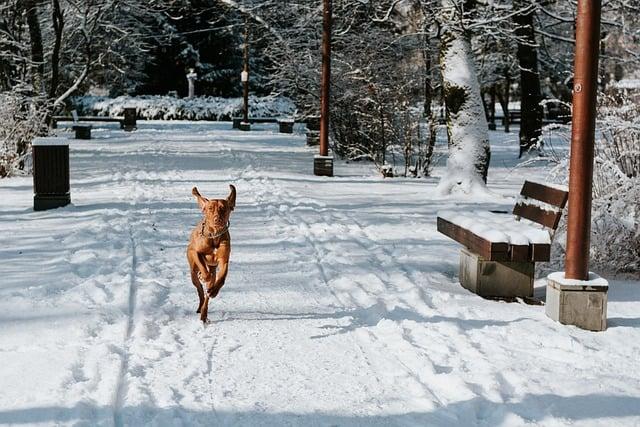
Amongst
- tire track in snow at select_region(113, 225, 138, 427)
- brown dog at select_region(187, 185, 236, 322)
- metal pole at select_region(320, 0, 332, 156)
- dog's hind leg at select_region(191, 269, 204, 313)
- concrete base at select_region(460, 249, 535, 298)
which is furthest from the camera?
metal pole at select_region(320, 0, 332, 156)

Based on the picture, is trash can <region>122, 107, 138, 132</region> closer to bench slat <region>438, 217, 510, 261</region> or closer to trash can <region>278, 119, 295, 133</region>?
trash can <region>278, 119, 295, 133</region>

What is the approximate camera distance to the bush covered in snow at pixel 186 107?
5047 cm

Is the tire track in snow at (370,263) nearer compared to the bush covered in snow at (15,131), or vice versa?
the tire track in snow at (370,263)

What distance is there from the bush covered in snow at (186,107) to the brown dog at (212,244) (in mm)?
43890

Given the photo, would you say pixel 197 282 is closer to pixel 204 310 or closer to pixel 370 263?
pixel 204 310

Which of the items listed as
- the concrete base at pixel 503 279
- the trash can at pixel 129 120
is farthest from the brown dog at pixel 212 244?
the trash can at pixel 129 120

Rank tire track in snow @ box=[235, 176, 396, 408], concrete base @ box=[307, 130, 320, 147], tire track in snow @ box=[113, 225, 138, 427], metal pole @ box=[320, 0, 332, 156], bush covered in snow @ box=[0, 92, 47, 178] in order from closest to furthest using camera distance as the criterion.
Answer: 1. tire track in snow @ box=[113, 225, 138, 427]
2. tire track in snow @ box=[235, 176, 396, 408]
3. bush covered in snow @ box=[0, 92, 47, 178]
4. metal pole @ box=[320, 0, 332, 156]
5. concrete base @ box=[307, 130, 320, 147]

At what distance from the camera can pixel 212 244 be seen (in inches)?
238

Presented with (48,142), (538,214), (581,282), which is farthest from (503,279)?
(48,142)

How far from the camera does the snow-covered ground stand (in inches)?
185

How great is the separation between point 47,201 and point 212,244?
678cm

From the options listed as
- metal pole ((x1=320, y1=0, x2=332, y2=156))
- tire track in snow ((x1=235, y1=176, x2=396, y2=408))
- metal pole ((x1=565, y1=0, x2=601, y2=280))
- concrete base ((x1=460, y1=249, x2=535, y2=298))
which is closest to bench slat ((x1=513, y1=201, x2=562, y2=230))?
concrete base ((x1=460, y1=249, x2=535, y2=298))

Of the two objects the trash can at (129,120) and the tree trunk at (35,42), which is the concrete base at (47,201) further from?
the trash can at (129,120)

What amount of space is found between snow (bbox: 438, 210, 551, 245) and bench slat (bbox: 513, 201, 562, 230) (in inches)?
4.0
